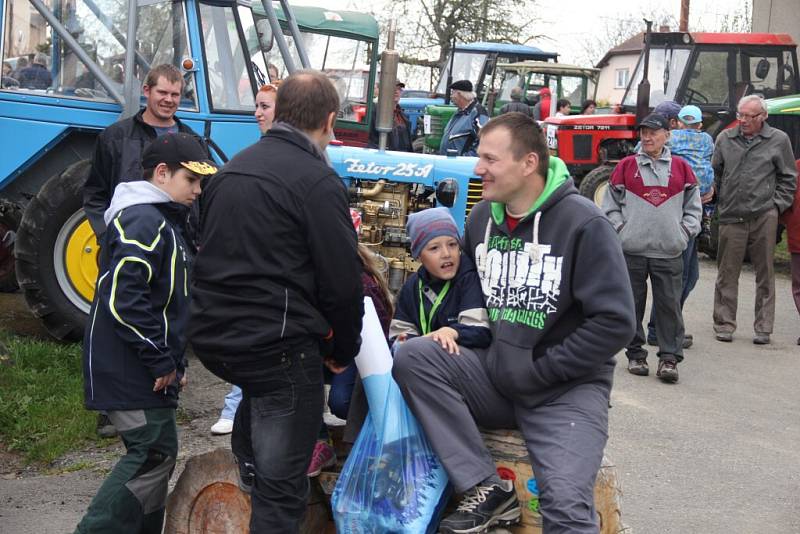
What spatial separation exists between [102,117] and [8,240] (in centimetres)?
189

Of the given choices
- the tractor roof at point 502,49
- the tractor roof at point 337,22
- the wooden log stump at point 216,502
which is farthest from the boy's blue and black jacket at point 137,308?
the tractor roof at point 502,49

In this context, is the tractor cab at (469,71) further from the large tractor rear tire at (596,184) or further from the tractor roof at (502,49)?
the large tractor rear tire at (596,184)

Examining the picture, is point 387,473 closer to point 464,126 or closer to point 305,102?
point 305,102

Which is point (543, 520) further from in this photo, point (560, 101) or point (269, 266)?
point (560, 101)

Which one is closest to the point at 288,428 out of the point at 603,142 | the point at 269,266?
the point at 269,266

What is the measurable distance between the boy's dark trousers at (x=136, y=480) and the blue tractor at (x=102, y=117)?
11.1 ft

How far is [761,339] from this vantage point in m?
8.59

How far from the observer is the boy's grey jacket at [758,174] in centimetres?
839

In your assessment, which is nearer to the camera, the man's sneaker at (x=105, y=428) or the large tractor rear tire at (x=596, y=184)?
the man's sneaker at (x=105, y=428)

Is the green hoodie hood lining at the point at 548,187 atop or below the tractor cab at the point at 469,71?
below

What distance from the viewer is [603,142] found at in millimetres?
14539

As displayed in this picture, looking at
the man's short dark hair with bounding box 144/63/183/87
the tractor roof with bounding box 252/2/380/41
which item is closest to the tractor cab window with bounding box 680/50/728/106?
the tractor roof with bounding box 252/2/380/41

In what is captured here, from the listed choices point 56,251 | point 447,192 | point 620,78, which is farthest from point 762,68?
point 620,78

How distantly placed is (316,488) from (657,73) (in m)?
12.4
